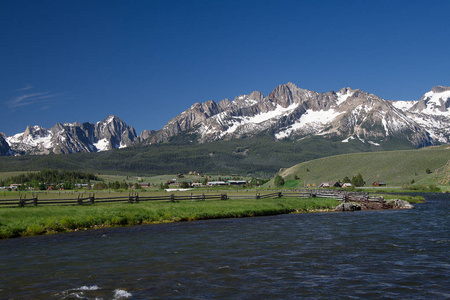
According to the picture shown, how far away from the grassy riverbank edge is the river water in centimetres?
263

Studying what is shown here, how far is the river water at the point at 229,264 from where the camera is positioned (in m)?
18.1

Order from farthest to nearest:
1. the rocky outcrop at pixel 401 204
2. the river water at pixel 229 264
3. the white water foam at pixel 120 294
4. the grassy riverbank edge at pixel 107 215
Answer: the rocky outcrop at pixel 401 204
the grassy riverbank edge at pixel 107 215
the river water at pixel 229 264
the white water foam at pixel 120 294

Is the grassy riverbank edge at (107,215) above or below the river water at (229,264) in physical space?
above

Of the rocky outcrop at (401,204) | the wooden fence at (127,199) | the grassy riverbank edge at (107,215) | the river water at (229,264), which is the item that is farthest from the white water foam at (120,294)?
the rocky outcrop at (401,204)

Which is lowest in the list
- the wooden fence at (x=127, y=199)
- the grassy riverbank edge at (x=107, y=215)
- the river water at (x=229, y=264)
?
the river water at (x=229, y=264)

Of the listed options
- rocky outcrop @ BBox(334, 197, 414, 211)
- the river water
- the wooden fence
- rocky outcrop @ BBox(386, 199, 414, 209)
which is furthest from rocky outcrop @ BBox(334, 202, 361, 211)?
the river water

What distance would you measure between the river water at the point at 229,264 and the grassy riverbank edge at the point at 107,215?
2633mm

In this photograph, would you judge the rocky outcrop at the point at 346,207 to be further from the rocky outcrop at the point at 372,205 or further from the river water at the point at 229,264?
the river water at the point at 229,264

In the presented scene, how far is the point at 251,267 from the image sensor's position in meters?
22.8

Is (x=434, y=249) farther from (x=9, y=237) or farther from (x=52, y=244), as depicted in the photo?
(x=9, y=237)

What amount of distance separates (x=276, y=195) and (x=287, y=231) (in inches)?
1688

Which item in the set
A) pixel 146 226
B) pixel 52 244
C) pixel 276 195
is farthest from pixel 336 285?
pixel 276 195

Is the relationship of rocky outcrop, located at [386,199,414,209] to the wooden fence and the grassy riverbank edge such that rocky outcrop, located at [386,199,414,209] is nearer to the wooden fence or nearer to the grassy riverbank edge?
the wooden fence

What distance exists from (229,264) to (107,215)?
24531mm
